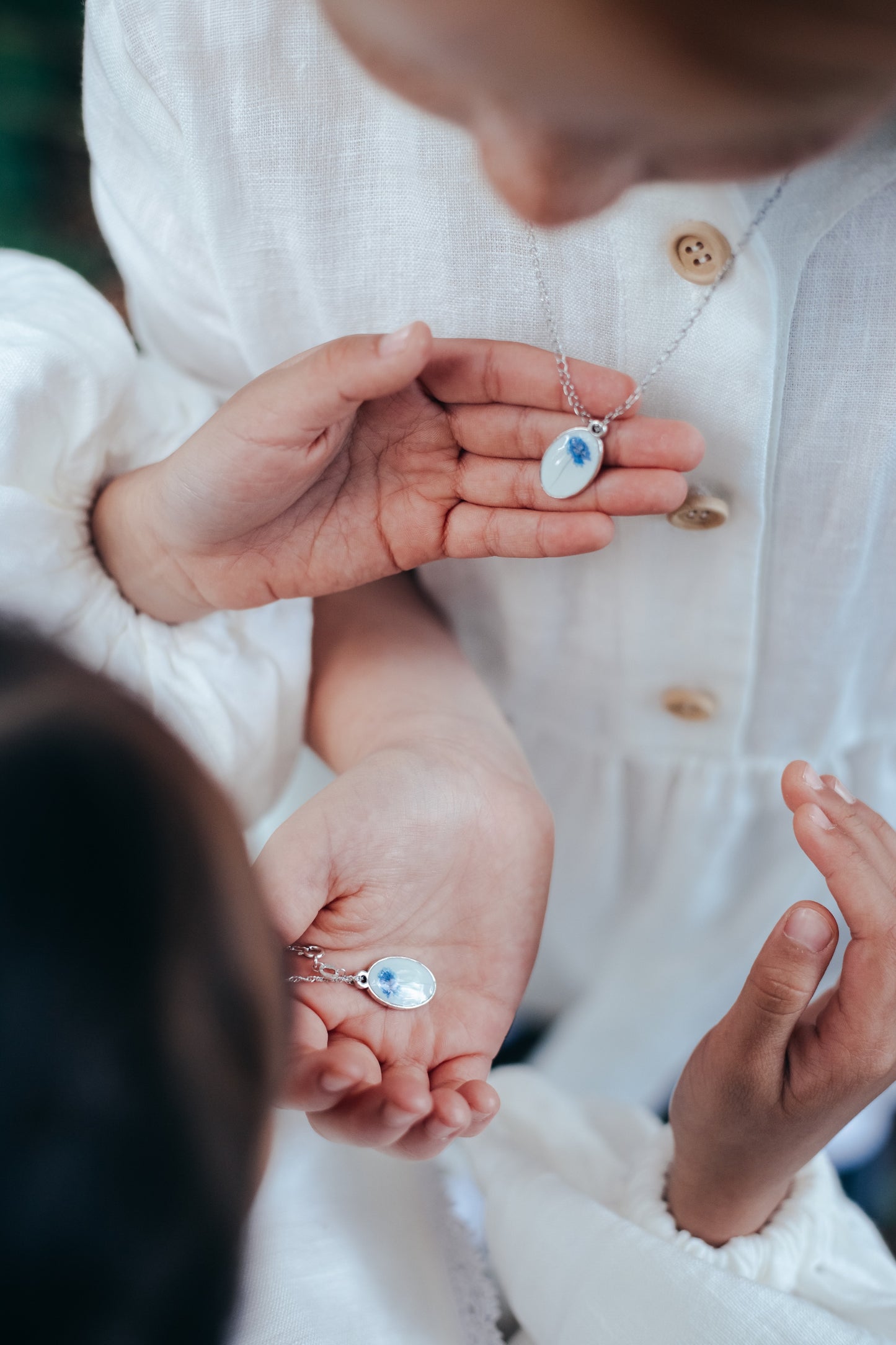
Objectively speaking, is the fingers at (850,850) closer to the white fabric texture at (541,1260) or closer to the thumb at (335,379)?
the white fabric texture at (541,1260)

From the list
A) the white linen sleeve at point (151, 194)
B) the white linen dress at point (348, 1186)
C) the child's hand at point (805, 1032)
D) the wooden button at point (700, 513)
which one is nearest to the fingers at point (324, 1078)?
the white linen dress at point (348, 1186)

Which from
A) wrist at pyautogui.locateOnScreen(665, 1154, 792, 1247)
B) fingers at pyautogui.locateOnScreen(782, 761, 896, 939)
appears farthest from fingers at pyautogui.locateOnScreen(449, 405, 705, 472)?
wrist at pyautogui.locateOnScreen(665, 1154, 792, 1247)

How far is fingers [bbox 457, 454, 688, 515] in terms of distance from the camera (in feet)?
A: 2.09

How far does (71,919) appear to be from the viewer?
0.32 meters

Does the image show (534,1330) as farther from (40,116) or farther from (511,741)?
(40,116)

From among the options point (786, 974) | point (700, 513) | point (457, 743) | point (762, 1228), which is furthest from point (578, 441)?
point (762, 1228)

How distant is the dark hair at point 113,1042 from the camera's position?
1.03 ft

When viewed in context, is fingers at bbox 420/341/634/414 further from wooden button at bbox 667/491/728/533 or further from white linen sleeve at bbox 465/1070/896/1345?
white linen sleeve at bbox 465/1070/896/1345

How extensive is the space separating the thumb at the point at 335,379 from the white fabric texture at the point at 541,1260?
1.55ft

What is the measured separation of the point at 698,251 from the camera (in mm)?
607

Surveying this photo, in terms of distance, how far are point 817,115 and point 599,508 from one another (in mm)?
279

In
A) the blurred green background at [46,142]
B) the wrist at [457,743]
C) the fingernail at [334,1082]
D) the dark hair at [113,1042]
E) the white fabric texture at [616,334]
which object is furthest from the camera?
the blurred green background at [46,142]

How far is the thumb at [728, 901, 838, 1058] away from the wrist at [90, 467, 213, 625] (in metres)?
0.47

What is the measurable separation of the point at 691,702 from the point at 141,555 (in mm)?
477
